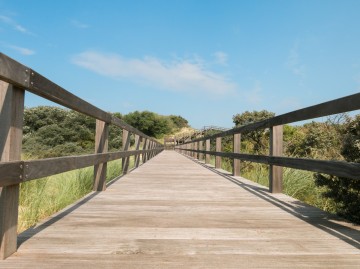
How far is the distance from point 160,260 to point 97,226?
812mm

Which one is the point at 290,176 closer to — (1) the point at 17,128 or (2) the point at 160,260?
(2) the point at 160,260

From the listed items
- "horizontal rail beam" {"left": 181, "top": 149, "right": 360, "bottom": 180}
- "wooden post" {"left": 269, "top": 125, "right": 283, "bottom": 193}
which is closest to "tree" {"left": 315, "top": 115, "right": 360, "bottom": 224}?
"horizontal rail beam" {"left": 181, "top": 149, "right": 360, "bottom": 180}

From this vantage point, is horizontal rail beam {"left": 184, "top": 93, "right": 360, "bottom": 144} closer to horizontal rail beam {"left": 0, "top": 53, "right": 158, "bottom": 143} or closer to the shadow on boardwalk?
the shadow on boardwalk

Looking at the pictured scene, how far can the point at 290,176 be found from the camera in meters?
5.18

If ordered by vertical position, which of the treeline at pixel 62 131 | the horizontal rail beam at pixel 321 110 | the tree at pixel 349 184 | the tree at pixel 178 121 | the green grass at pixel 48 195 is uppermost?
the tree at pixel 178 121

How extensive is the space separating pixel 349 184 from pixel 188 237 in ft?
5.85

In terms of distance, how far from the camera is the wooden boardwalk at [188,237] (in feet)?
5.37

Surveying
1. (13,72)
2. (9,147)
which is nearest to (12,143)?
(9,147)

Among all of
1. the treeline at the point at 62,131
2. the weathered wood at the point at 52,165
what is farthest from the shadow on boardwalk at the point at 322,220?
the treeline at the point at 62,131

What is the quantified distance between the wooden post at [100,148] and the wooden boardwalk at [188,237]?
25.2 inches

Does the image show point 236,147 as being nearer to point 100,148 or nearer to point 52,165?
point 100,148

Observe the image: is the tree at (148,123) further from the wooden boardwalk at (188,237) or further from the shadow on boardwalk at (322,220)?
the wooden boardwalk at (188,237)

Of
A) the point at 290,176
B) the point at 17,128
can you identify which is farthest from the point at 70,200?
the point at 290,176

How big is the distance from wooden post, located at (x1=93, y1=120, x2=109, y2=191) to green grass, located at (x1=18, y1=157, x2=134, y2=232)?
18.7 inches
